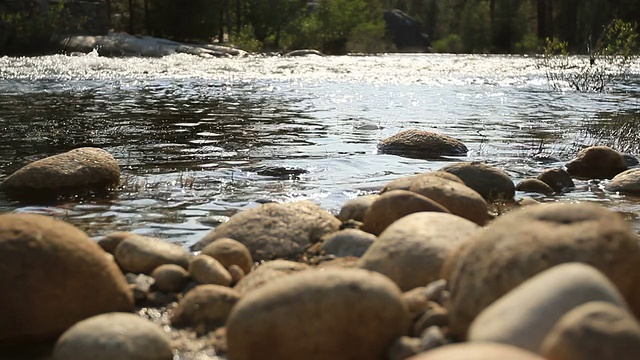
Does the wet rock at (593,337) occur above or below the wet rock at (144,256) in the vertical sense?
above

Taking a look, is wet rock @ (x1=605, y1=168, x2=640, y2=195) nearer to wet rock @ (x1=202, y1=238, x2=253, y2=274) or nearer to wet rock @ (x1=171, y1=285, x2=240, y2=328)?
wet rock @ (x1=202, y1=238, x2=253, y2=274)

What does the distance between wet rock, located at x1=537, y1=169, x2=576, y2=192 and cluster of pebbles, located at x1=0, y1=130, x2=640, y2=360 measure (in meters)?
2.08

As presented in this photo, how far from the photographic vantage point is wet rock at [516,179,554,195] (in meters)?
6.82

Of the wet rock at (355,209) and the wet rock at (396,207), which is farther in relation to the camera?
the wet rock at (355,209)

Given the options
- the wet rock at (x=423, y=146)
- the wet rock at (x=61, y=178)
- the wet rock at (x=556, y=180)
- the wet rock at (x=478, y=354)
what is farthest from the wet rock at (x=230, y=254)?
the wet rock at (x=423, y=146)

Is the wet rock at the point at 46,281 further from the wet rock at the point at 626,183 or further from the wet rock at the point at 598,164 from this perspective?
the wet rock at the point at 598,164

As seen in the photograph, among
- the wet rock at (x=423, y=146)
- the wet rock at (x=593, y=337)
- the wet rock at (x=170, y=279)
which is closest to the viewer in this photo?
the wet rock at (x=593, y=337)

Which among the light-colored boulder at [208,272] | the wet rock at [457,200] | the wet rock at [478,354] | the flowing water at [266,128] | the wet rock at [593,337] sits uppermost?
the wet rock at [478,354]

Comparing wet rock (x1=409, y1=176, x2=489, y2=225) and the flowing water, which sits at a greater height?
wet rock (x1=409, y1=176, x2=489, y2=225)

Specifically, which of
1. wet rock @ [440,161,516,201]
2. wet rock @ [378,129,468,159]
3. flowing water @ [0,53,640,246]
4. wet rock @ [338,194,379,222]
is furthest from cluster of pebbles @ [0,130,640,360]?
wet rock @ [378,129,468,159]

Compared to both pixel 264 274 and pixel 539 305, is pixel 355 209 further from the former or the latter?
pixel 539 305

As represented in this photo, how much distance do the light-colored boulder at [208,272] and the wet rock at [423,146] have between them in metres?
4.88

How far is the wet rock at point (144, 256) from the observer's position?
4.22m

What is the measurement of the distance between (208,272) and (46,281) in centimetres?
78
